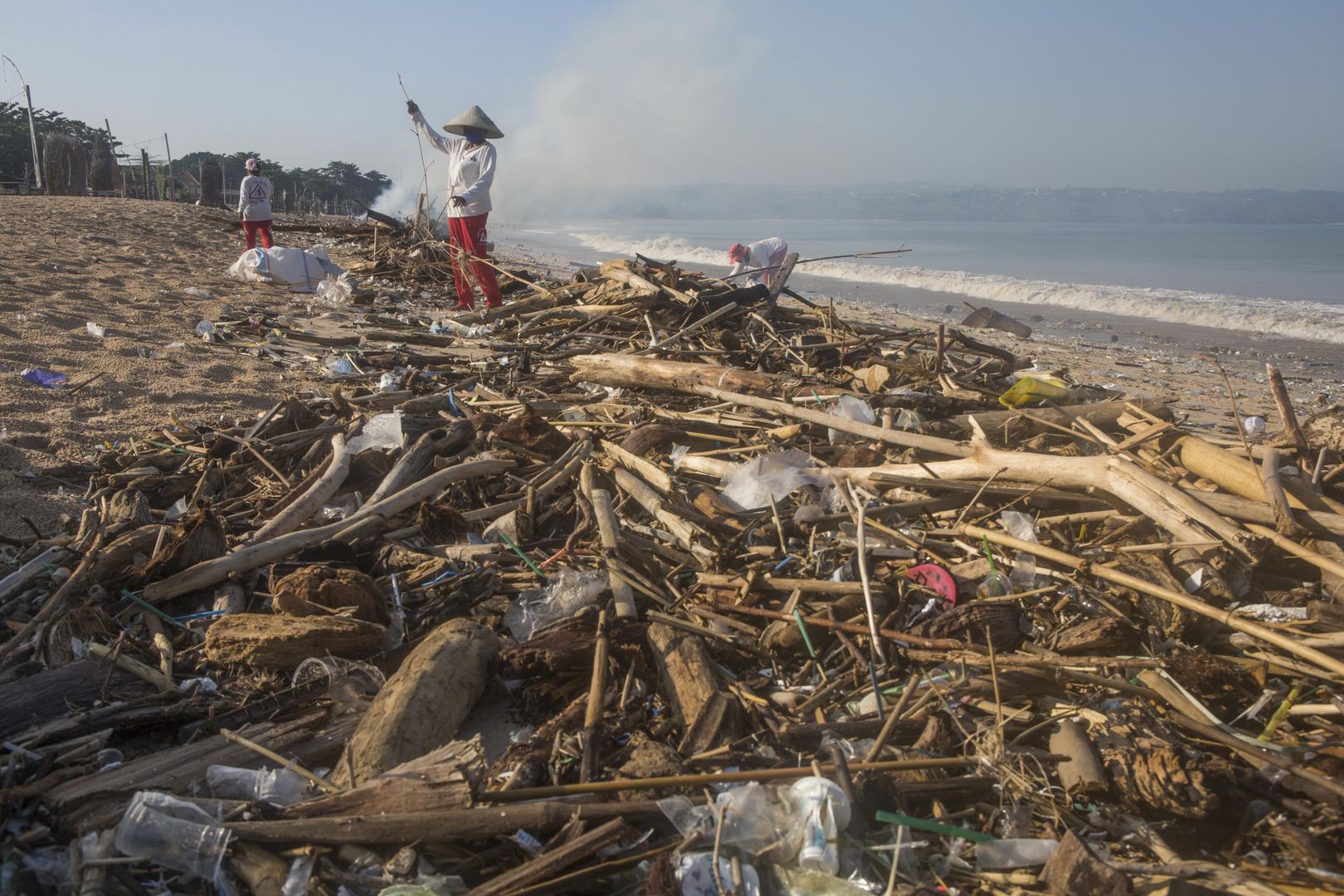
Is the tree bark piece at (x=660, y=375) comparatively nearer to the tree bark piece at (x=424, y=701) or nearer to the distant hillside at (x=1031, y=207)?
the tree bark piece at (x=424, y=701)

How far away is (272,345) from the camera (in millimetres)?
7082

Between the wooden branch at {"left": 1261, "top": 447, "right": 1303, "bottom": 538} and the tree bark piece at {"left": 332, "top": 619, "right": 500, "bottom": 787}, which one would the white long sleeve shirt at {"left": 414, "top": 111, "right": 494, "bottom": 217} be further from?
the wooden branch at {"left": 1261, "top": 447, "right": 1303, "bottom": 538}

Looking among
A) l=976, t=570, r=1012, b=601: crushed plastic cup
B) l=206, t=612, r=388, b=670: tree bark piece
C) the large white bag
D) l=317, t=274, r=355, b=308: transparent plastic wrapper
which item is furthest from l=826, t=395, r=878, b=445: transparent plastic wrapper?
the large white bag

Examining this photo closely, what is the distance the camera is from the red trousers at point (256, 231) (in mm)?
12414

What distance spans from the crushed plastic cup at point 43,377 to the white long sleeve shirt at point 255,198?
297 inches

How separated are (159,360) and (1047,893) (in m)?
6.83

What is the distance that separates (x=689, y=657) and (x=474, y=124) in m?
8.12

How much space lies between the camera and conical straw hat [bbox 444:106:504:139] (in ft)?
30.0

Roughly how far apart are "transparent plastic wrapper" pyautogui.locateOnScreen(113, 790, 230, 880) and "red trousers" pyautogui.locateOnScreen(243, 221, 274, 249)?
1215 centimetres

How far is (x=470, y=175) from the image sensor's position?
30.4 ft

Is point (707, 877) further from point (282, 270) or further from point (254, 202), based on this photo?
point (254, 202)

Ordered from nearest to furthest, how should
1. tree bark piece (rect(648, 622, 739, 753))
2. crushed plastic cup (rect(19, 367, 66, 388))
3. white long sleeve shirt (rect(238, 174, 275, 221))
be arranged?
tree bark piece (rect(648, 622, 739, 753))
crushed plastic cup (rect(19, 367, 66, 388))
white long sleeve shirt (rect(238, 174, 275, 221))

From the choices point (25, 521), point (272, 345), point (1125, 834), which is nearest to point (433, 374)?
point (272, 345)

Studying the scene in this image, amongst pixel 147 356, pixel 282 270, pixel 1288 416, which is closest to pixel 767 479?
pixel 1288 416
